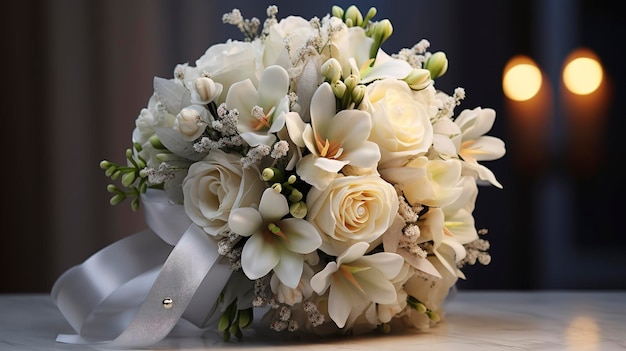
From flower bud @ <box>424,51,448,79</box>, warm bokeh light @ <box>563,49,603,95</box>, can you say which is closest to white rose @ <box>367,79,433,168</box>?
flower bud @ <box>424,51,448,79</box>

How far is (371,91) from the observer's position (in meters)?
0.92

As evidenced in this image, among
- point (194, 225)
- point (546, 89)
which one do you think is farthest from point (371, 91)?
point (546, 89)

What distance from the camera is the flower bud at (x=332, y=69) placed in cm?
89

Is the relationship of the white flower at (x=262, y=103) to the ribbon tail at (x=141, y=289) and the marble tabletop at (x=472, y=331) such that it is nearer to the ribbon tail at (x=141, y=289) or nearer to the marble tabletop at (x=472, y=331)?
the ribbon tail at (x=141, y=289)

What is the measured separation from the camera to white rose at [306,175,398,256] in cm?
85

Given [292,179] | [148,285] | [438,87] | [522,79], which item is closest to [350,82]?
[292,179]

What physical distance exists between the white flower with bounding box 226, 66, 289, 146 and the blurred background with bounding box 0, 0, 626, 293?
4.53ft

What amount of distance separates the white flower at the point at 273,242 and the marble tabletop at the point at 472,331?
0.10m

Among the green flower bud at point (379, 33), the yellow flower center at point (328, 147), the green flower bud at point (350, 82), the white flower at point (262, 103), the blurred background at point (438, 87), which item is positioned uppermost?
the green flower bud at point (379, 33)

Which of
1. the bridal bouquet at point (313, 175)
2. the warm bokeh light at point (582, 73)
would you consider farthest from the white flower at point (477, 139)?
the warm bokeh light at point (582, 73)

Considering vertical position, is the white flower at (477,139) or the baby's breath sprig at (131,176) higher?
the white flower at (477,139)

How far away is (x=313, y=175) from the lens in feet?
2.76

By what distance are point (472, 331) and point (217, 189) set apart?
0.37 metres

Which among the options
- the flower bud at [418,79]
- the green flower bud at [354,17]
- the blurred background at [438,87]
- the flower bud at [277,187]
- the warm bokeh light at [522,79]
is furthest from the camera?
the warm bokeh light at [522,79]
